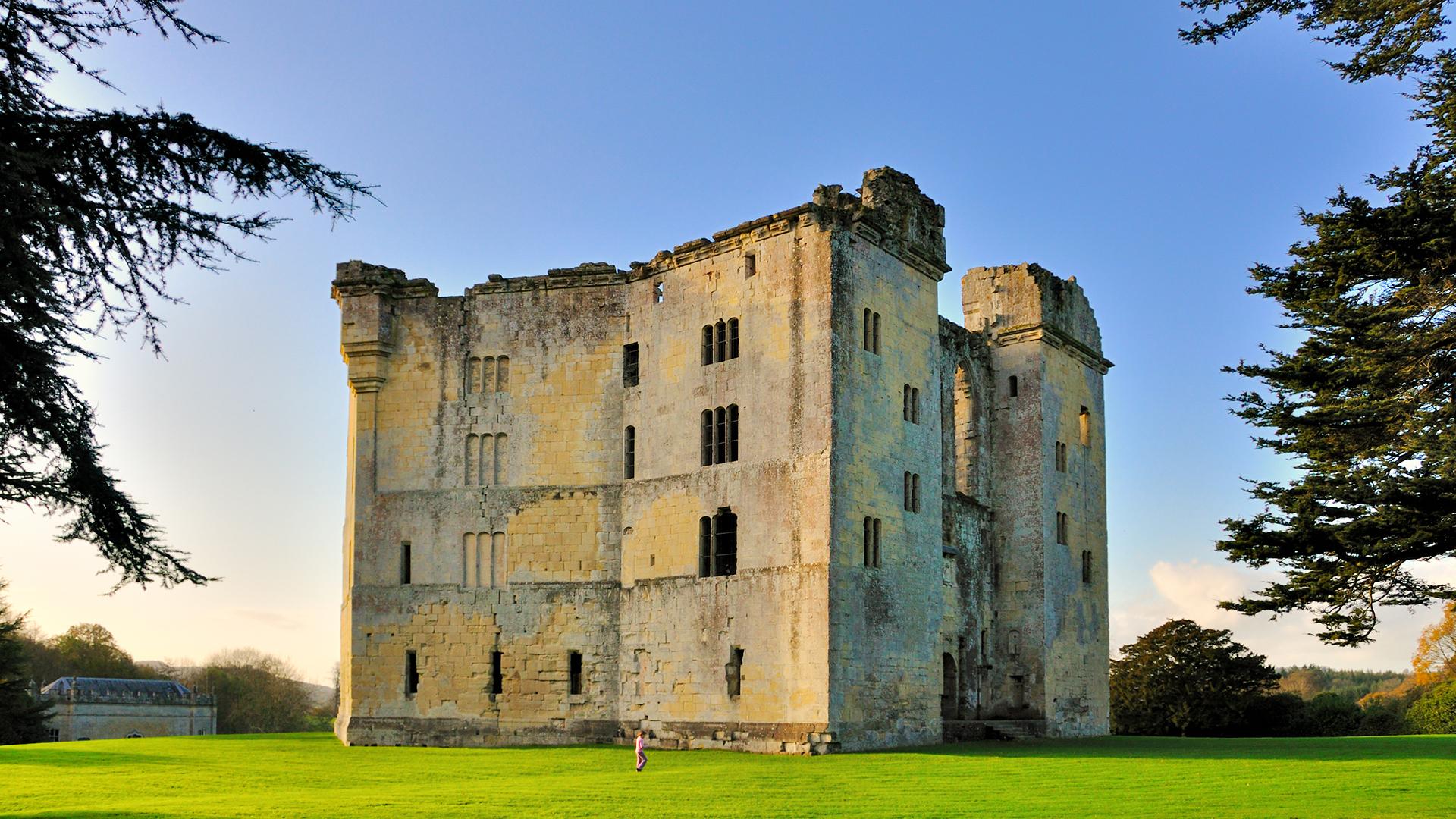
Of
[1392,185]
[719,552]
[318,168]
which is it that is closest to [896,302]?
[719,552]

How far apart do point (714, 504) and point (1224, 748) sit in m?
13.5

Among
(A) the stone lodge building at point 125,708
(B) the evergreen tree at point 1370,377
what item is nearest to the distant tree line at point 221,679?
(A) the stone lodge building at point 125,708

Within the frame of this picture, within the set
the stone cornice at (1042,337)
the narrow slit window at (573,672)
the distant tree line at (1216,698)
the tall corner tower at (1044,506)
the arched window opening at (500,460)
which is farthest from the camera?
the distant tree line at (1216,698)

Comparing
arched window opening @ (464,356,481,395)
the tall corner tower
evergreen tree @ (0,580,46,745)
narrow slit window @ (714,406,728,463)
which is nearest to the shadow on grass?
the tall corner tower

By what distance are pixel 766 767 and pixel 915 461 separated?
10.3m

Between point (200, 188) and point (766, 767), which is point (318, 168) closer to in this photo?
point (200, 188)

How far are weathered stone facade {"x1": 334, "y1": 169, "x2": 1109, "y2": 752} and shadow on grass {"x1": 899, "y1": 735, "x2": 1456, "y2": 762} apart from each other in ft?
6.58

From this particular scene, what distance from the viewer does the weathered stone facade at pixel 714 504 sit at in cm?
3131

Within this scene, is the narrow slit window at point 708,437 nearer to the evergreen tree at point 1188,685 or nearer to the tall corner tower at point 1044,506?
the tall corner tower at point 1044,506

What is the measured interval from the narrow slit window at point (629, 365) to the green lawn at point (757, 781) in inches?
389

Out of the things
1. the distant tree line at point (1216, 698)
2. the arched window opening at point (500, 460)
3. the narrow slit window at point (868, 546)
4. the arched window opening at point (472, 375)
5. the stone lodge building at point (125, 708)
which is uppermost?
the arched window opening at point (472, 375)

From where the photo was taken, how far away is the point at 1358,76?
16.4 meters

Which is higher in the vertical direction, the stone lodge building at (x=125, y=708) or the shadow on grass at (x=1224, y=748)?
the shadow on grass at (x=1224, y=748)

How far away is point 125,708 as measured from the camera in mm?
80812
